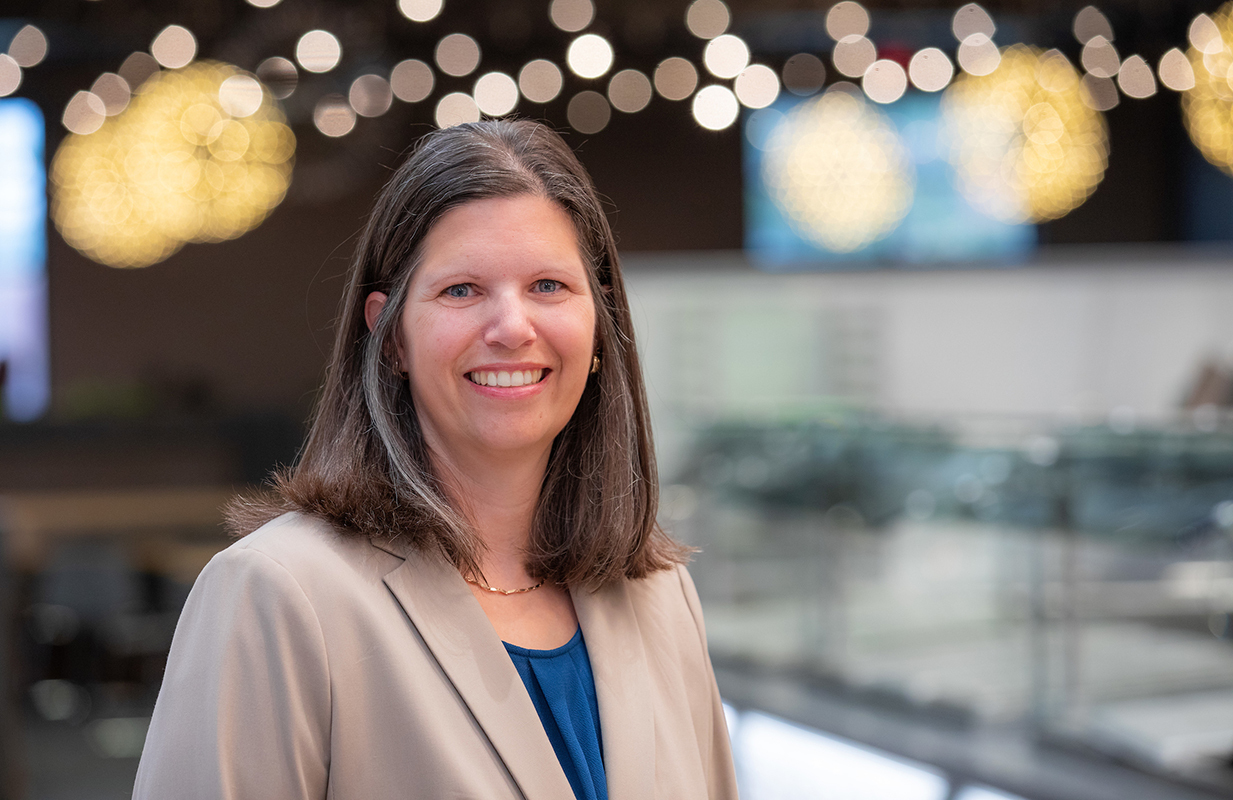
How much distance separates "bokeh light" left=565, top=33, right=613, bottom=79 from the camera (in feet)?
25.4

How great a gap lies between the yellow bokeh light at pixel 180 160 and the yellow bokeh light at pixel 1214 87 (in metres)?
4.42

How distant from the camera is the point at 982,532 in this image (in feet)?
17.1

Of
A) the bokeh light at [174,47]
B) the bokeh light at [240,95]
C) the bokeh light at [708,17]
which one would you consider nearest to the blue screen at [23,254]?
the bokeh light at [174,47]

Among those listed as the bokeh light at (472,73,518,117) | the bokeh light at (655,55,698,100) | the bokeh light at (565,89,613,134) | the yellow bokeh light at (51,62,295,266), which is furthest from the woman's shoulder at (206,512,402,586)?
the bokeh light at (565,89,613,134)

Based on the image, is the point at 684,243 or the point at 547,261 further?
the point at 684,243

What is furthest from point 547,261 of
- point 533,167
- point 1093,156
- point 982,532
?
point 1093,156

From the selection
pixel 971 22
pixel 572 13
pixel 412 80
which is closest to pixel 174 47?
pixel 412 80

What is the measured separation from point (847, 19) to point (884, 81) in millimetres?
1082

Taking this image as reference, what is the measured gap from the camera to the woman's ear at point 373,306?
4.58 ft

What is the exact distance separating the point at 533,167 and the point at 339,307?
33cm

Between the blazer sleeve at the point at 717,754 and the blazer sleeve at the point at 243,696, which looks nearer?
the blazer sleeve at the point at 243,696

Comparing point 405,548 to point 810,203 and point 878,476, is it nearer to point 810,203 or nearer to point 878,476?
point 878,476

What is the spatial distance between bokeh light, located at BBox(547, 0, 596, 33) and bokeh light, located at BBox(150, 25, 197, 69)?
7.46ft

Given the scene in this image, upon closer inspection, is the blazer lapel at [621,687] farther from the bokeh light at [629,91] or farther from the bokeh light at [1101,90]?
the bokeh light at [1101,90]
